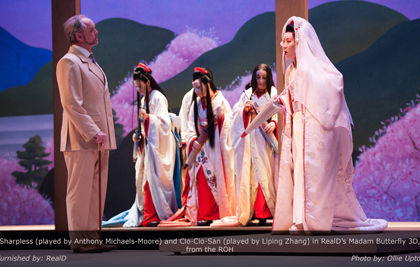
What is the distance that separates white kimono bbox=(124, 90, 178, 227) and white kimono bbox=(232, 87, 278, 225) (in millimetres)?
948

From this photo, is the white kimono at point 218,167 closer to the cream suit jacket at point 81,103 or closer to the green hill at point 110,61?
the cream suit jacket at point 81,103

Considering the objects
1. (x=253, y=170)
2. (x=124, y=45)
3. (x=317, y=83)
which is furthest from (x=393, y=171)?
(x=124, y=45)

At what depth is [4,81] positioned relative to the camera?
7.63m

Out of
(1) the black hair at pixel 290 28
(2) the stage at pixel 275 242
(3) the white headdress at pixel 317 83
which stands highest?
(1) the black hair at pixel 290 28

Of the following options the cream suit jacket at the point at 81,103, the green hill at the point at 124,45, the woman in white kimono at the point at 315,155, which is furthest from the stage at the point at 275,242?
the green hill at the point at 124,45

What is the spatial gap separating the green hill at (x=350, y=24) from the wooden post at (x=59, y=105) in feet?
11.1

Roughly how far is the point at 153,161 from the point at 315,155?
105 inches

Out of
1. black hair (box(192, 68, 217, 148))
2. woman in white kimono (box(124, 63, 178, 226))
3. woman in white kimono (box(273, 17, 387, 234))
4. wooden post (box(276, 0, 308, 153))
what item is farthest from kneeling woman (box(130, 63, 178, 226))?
woman in white kimono (box(273, 17, 387, 234))

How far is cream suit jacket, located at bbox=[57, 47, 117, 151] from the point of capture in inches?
132

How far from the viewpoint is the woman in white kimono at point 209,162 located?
527 centimetres

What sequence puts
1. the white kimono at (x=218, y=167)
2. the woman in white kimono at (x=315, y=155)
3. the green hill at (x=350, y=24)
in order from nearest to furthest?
1. the woman in white kimono at (x=315, y=155)
2. the white kimono at (x=218, y=167)
3. the green hill at (x=350, y=24)

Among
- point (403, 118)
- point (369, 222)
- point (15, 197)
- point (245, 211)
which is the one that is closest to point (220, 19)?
point (403, 118)

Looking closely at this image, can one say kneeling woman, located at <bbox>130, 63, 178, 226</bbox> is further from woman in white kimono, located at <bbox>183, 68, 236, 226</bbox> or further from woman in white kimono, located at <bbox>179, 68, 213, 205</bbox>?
woman in white kimono, located at <bbox>183, 68, 236, 226</bbox>

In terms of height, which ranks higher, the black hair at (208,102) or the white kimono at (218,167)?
the black hair at (208,102)
